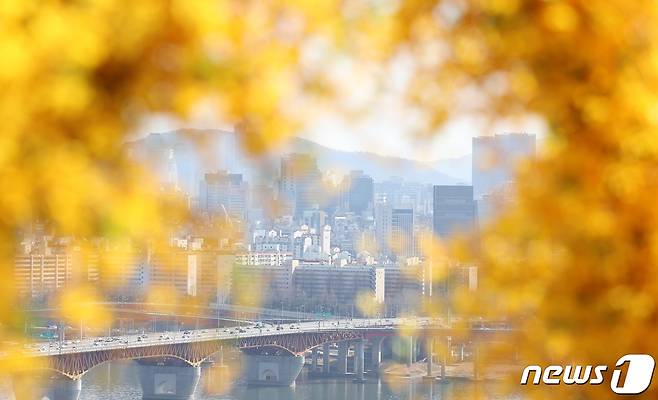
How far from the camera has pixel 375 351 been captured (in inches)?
608

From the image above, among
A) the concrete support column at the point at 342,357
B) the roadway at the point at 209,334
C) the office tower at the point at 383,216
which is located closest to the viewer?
the office tower at the point at 383,216

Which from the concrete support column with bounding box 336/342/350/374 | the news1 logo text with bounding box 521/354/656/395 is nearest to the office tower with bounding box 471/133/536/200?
the news1 logo text with bounding box 521/354/656/395

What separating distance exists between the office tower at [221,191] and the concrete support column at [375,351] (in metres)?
14.4

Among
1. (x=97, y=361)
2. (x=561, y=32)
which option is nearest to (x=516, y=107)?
(x=561, y=32)

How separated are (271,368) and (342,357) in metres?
1.91

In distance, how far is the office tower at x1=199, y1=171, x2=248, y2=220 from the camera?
0.46 m

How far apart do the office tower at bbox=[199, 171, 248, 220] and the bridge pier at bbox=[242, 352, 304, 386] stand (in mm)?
13652

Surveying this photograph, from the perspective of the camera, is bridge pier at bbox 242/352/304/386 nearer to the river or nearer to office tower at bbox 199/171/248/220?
the river

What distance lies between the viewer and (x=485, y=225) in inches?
20.6

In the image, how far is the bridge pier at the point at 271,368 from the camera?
46.6ft

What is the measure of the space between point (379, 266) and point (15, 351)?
13.0 m

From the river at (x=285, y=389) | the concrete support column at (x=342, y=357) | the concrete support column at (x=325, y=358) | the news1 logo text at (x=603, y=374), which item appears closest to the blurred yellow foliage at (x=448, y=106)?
the news1 logo text at (x=603, y=374)

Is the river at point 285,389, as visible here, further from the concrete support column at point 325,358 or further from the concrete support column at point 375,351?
the concrete support column at point 325,358

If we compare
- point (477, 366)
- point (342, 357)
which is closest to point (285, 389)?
point (342, 357)
